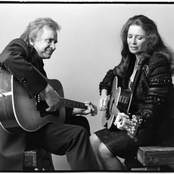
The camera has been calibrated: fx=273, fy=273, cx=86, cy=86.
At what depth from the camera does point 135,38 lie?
5.26ft

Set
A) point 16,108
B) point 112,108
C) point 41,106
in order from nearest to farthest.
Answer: point 16,108
point 41,106
point 112,108

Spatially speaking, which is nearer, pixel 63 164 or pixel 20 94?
pixel 20 94

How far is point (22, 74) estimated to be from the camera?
1425mm

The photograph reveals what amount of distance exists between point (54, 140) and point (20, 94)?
311 mm

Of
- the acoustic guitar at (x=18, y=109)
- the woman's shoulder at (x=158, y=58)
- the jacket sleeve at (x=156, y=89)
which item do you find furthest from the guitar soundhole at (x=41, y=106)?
the woman's shoulder at (x=158, y=58)

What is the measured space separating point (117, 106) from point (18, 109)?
21.9 inches

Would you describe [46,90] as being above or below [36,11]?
below

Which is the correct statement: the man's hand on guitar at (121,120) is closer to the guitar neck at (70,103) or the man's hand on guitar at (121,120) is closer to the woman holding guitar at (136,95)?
the woman holding guitar at (136,95)

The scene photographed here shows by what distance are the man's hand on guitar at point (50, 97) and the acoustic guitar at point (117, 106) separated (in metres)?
0.31

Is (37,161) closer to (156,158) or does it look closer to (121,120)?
(121,120)

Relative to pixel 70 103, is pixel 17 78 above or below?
above

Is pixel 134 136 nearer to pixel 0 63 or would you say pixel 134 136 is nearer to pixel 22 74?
pixel 22 74

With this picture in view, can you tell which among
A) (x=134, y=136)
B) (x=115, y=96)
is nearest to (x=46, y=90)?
(x=115, y=96)

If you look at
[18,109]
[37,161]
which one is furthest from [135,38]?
[37,161]
